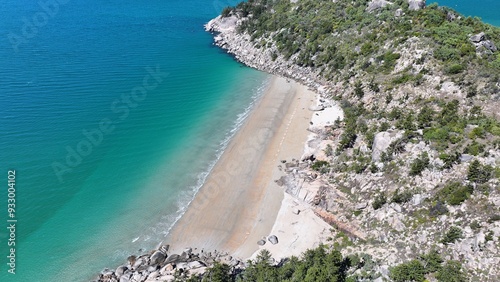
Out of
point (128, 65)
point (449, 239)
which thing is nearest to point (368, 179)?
point (449, 239)

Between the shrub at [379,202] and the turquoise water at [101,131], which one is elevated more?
the shrub at [379,202]

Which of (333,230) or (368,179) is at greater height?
(368,179)

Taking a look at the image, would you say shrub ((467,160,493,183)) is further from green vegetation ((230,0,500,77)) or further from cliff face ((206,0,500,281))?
green vegetation ((230,0,500,77))

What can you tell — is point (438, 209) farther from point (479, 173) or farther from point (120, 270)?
point (120, 270)

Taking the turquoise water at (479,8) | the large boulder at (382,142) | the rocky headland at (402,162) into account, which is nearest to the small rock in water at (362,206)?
the rocky headland at (402,162)

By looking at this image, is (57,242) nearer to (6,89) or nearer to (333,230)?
(333,230)

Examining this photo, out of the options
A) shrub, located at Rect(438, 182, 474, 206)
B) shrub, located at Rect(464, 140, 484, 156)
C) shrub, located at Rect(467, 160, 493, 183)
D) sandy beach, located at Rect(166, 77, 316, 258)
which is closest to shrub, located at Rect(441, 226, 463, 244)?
shrub, located at Rect(438, 182, 474, 206)

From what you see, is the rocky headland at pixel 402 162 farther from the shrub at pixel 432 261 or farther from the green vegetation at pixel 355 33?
the green vegetation at pixel 355 33
